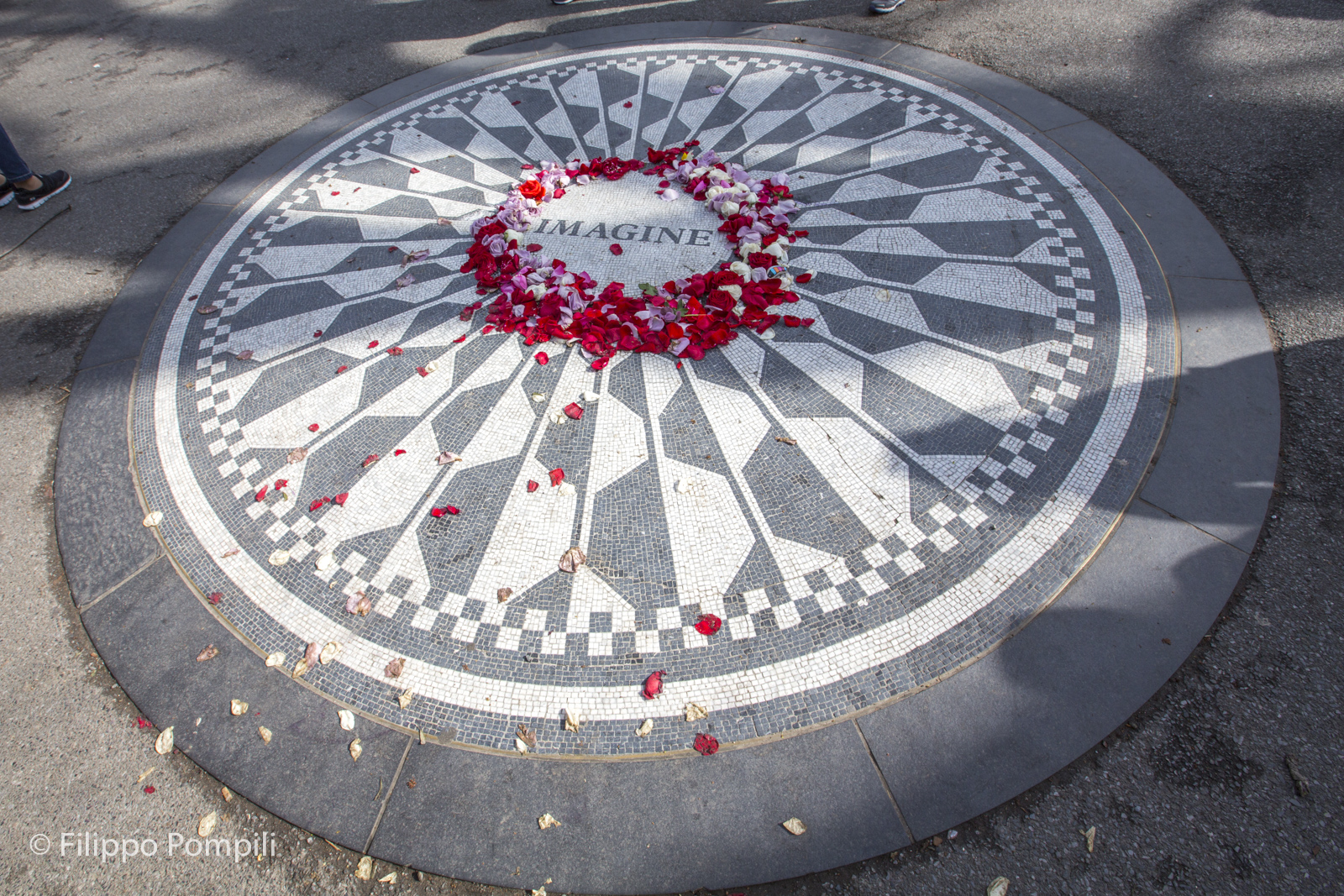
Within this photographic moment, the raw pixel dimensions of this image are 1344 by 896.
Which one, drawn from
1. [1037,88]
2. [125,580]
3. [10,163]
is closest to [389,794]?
[125,580]

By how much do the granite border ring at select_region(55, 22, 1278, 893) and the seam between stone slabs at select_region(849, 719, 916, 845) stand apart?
0.06 feet

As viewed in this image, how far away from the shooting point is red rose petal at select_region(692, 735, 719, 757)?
279 centimetres

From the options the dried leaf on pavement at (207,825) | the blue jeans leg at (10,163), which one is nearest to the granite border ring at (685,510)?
the dried leaf on pavement at (207,825)

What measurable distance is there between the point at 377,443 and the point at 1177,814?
Answer: 14.1 feet

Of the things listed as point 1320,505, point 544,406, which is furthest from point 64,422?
point 1320,505

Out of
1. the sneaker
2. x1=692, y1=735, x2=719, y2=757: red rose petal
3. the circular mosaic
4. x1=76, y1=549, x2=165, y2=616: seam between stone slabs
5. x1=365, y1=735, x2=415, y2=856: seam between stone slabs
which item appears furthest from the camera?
the sneaker

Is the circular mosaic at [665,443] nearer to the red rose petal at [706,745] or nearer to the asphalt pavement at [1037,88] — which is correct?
the red rose petal at [706,745]

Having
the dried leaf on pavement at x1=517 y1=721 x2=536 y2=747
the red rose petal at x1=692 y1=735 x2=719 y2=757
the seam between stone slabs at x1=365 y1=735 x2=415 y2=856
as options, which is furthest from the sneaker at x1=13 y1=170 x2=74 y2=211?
the red rose petal at x1=692 y1=735 x2=719 y2=757

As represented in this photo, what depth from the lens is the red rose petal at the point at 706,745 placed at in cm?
279

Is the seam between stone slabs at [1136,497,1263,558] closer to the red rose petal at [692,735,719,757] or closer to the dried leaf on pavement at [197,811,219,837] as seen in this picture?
the red rose petal at [692,735,719,757]

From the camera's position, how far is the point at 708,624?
3.14 meters

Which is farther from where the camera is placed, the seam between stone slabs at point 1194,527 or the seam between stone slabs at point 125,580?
the seam between stone slabs at point 125,580

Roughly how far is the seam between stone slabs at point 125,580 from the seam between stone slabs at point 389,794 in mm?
1950

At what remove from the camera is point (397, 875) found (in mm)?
2611
